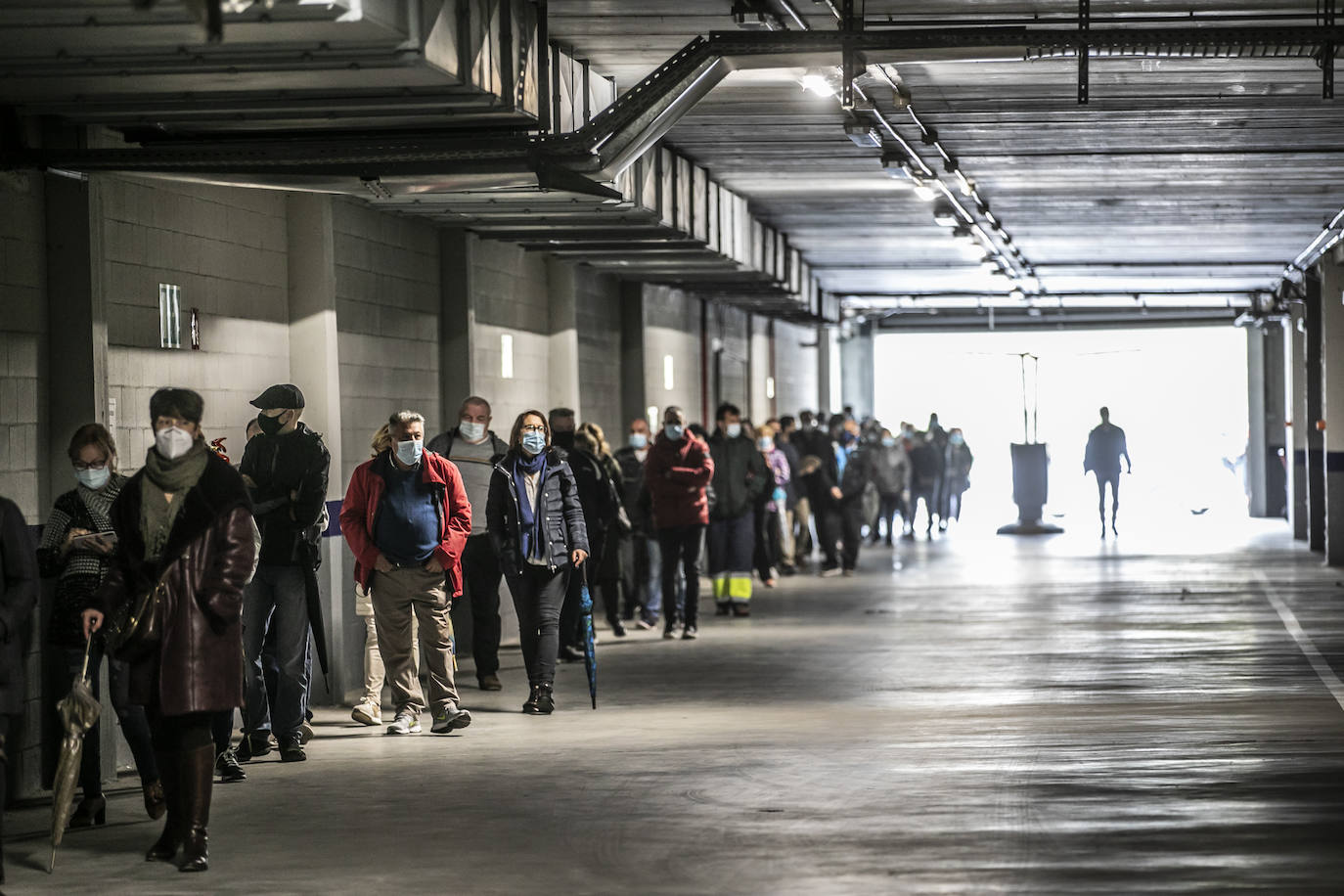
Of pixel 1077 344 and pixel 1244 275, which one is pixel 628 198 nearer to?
pixel 1244 275

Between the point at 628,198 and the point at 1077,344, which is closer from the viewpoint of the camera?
the point at 628,198

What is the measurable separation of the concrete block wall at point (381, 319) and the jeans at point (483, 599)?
100 cm

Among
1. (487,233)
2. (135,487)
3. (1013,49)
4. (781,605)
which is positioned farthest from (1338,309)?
(135,487)

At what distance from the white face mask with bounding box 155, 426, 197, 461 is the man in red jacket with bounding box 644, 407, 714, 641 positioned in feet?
28.4

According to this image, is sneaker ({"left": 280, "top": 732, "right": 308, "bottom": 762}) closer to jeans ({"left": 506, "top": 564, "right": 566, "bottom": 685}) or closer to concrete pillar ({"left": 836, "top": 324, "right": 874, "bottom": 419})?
jeans ({"left": 506, "top": 564, "right": 566, "bottom": 685})

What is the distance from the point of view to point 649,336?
71.2 feet

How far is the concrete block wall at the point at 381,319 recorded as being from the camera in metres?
13.0

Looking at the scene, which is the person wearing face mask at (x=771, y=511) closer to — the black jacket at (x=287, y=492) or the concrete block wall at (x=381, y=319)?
the concrete block wall at (x=381, y=319)

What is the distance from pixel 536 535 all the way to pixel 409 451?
149cm

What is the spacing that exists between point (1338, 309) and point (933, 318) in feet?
60.3

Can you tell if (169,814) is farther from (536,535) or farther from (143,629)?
(536,535)

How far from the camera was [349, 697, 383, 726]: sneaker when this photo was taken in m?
11.2

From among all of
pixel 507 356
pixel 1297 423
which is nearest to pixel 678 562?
pixel 507 356

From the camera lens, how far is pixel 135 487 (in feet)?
24.7
